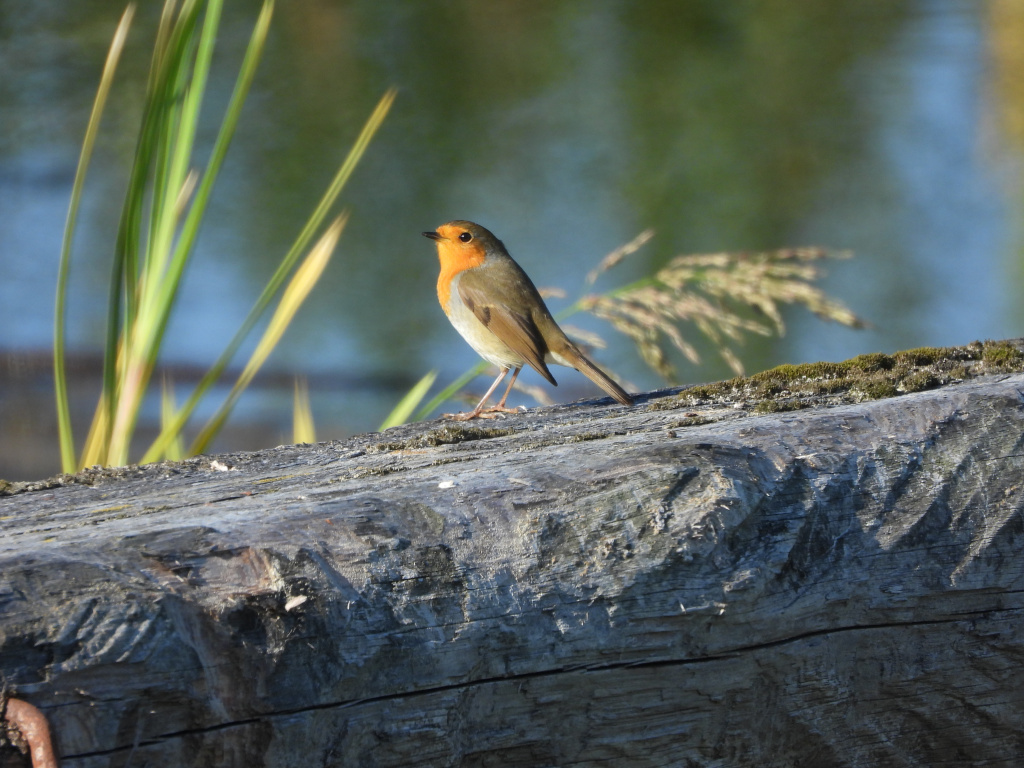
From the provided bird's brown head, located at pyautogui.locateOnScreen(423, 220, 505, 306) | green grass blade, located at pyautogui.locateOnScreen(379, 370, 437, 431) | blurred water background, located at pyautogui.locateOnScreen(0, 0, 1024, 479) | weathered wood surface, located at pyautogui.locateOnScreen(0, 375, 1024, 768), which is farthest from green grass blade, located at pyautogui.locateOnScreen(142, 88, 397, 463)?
blurred water background, located at pyautogui.locateOnScreen(0, 0, 1024, 479)

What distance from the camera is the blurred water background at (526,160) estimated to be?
643cm

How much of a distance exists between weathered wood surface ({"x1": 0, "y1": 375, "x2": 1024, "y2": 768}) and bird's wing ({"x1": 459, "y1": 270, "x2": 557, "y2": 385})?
6.08 ft

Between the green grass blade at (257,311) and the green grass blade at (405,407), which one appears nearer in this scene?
the green grass blade at (257,311)

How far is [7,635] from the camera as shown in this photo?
1.02 m

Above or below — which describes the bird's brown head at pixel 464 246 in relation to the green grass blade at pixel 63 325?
above

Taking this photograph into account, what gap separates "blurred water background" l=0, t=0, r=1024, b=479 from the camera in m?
6.43

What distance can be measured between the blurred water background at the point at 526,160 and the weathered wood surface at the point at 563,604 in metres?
4.31

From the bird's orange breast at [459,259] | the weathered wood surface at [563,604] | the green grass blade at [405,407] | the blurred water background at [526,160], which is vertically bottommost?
the weathered wood surface at [563,604]

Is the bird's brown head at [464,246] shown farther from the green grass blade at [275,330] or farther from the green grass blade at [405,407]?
the green grass blade at [275,330]

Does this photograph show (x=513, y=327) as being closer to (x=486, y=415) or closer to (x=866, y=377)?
(x=486, y=415)

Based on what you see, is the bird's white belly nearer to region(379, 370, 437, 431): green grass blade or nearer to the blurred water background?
region(379, 370, 437, 431): green grass blade

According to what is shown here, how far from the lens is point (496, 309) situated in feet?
11.6

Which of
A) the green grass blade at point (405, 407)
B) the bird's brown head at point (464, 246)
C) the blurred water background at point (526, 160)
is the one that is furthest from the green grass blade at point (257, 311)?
the blurred water background at point (526, 160)

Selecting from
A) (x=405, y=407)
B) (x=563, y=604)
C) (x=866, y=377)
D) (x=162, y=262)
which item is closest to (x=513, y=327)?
(x=405, y=407)
